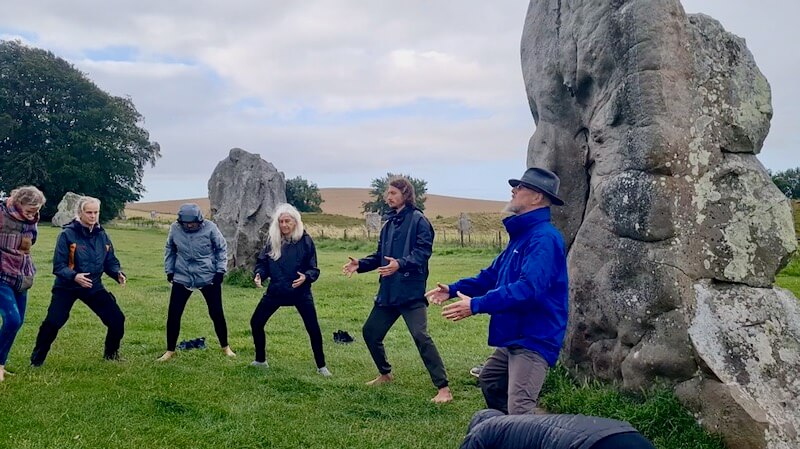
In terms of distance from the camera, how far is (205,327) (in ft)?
40.6

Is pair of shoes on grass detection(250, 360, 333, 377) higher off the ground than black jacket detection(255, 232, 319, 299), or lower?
lower

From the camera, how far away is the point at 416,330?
7.88m

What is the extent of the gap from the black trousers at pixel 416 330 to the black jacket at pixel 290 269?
3.50 ft

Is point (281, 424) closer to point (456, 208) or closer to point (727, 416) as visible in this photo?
point (727, 416)

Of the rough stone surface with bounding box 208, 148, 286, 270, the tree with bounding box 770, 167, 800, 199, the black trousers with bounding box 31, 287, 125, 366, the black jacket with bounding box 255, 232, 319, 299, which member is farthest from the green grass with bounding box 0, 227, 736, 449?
the tree with bounding box 770, 167, 800, 199

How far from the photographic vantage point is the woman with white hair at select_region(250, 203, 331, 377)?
8.81 m

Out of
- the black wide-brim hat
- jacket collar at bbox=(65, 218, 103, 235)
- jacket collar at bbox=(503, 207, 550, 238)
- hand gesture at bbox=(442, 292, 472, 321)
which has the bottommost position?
hand gesture at bbox=(442, 292, 472, 321)

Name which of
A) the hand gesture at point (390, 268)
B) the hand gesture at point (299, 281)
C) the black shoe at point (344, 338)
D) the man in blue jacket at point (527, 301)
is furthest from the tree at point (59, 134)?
the man in blue jacket at point (527, 301)

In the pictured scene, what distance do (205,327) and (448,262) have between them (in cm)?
1401

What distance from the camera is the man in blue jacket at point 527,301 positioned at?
5062mm

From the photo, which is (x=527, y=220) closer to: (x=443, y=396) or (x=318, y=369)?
(x=443, y=396)

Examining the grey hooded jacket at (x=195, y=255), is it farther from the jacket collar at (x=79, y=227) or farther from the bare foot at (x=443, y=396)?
the bare foot at (x=443, y=396)

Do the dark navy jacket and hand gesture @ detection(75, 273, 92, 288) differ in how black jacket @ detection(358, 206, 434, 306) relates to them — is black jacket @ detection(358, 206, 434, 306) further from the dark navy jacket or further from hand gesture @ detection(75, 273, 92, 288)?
hand gesture @ detection(75, 273, 92, 288)

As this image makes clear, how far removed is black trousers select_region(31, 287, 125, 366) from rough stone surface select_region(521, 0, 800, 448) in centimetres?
556
